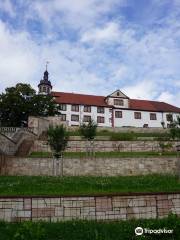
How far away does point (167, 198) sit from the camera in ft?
41.5

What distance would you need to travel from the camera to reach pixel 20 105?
61344mm

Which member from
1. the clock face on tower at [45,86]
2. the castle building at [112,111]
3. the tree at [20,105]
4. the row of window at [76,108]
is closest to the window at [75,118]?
the castle building at [112,111]

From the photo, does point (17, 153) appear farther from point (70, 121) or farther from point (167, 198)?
point (70, 121)

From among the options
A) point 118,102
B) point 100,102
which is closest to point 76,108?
point 100,102

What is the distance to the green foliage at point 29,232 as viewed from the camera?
10.0 m

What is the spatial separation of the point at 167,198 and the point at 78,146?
Result: 1300 inches

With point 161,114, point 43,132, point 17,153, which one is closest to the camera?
point 17,153

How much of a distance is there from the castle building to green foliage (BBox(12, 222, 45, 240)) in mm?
67206

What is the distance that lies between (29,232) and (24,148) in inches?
1277

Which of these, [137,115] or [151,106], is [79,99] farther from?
[151,106]

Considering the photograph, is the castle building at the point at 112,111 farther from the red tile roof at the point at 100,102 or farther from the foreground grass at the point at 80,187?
the foreground grass at the point at 80,187

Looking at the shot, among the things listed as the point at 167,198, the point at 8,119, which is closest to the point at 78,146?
the point at 8,119

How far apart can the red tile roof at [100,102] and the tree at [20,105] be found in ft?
47.9

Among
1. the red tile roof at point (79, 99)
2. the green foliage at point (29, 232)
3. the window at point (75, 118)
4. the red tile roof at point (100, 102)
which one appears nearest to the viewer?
the green foliage at point (29, 232)
